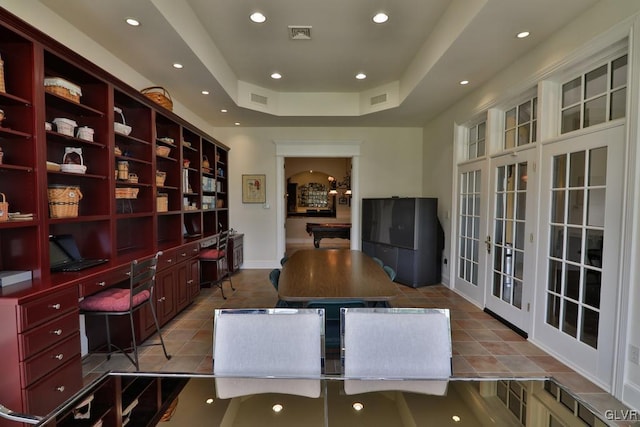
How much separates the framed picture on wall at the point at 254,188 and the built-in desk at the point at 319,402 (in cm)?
483

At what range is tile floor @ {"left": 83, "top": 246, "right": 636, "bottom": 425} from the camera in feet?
8.09

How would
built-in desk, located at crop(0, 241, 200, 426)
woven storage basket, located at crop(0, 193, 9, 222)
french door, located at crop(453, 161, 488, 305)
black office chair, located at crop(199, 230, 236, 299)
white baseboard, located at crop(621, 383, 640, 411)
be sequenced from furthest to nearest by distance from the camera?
black office chair, located at crop(199, 230, 236, 299) < french door, located at crop(453, 161, 488, 305) < white baseboard, located at crop(621, 383, 640, 411) < woven storage basket, located at crop(0, 193, 9, 222) < built-in desk, located at crop(0, 241, 200, 426)

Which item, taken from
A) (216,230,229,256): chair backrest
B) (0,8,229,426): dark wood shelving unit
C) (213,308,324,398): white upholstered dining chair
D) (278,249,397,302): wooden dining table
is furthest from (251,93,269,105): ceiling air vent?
(213,308,324,398): white upholstered dining chair

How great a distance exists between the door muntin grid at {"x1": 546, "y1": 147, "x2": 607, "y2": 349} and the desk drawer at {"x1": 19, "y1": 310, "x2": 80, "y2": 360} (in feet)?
12.5

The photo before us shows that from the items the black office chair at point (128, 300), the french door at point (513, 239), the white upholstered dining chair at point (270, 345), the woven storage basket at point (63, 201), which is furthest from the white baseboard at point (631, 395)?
the woven storage basket at point (63, 201)

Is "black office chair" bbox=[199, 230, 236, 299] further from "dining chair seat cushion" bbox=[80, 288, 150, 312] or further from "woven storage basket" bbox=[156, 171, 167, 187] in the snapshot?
"dining chair seat cushion" bbox=[80, 288, 150, 312]

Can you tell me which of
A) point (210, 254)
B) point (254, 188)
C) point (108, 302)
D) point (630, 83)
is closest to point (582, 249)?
point (630, 83)

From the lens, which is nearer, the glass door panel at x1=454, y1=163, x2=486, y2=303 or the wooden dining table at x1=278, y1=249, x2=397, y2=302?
the wooden dining table at x1=278, y1=249, x2=397, y2=302

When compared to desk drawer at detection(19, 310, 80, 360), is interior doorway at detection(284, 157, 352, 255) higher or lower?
higher

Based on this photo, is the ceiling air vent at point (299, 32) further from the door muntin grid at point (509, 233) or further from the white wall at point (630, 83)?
the door muntin grid at point (509, 233)

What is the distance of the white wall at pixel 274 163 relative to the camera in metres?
5.99

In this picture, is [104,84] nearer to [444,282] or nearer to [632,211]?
[632,211]

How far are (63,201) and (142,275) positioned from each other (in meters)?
0.79

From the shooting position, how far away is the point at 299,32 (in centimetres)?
330
